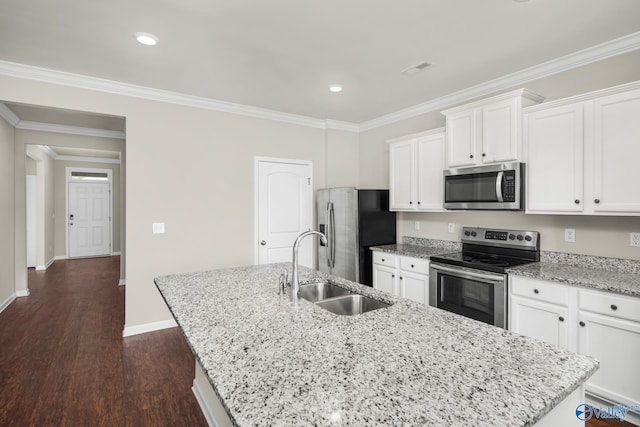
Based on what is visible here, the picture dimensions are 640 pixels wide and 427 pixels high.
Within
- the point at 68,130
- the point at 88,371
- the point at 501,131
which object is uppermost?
the point at 68,130

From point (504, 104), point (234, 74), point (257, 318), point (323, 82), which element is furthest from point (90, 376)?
point (504, 104)

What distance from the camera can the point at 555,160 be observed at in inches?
101

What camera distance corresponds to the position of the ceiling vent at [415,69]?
2922 millimetres

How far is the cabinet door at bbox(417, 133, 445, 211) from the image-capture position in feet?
11.5

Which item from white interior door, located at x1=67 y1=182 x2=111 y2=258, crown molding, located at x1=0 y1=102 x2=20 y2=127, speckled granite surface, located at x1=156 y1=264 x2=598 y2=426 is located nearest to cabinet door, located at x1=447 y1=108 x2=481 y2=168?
speckled granite surface, located at x1=156 y1=264 x2=598 y2=426

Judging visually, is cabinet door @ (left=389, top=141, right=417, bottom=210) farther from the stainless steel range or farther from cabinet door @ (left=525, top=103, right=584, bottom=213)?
cabinet door @ (left=525, top=103, right=584, bottom=213)

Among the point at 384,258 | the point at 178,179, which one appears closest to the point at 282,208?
the point at 178,179

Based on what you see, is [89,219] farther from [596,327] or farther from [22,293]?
[596,327]

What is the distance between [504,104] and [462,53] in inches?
22.4

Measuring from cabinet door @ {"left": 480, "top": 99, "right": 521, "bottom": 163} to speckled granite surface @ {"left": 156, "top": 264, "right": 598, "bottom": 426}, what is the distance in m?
1.87

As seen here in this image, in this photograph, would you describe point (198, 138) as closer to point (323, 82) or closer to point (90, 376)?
point (323, 82)

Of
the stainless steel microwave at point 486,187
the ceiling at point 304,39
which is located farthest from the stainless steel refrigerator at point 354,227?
the ceiling at point 304,39

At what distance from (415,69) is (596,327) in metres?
2.40

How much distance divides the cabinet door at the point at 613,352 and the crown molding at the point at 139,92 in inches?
146
